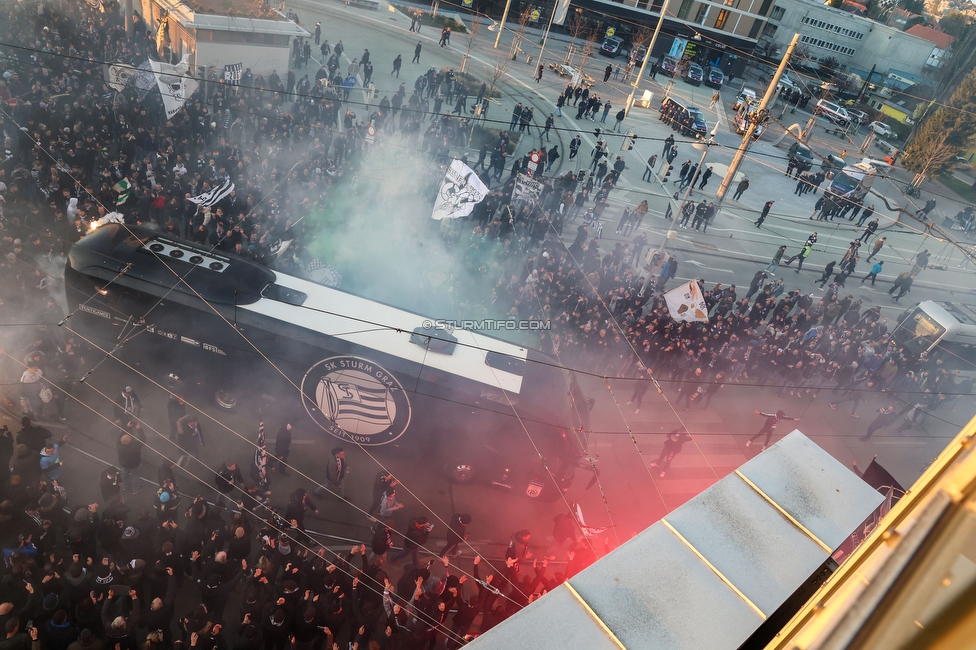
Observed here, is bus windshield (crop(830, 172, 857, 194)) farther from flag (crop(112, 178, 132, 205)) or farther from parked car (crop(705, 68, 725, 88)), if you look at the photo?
flag (crop(112, 178, 132, 205))

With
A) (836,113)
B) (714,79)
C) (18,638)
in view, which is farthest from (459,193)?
(836,113)

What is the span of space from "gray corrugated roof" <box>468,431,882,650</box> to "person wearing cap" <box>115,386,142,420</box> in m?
9.44

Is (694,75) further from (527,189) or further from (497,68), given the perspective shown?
(527,189)

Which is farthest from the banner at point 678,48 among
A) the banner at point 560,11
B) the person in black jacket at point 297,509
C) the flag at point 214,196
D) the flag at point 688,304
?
the person in black jacket at point 297,509

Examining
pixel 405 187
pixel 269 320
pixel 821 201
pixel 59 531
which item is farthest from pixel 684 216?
pixel 59 531

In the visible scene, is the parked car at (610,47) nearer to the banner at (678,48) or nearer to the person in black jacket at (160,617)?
the banner at (678,48)

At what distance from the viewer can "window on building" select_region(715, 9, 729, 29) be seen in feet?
161

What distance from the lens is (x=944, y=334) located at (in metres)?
19.6

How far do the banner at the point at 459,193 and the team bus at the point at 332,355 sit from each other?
3.89 m

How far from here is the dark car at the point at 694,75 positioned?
4459 cm

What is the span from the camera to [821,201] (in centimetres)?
3039

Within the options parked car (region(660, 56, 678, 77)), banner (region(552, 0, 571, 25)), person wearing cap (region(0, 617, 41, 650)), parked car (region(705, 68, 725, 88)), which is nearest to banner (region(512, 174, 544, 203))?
person wearing cap (region(0, 617, 41, 650))

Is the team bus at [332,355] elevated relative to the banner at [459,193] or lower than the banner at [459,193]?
lower

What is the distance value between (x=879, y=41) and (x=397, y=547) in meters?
71.3
